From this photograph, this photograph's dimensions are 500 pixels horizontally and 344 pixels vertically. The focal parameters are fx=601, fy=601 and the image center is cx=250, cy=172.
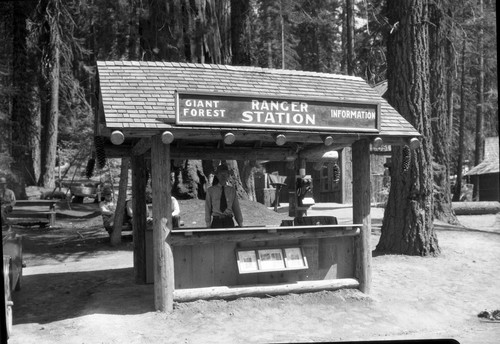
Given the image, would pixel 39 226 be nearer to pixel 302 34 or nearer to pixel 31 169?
pixel 31 169

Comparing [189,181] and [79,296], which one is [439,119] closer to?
[189,181]

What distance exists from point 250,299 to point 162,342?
6.30 ft

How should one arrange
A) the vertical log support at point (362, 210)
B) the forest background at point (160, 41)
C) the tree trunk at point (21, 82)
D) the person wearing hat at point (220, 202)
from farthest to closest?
the tree trunk at point (21, 82), the forest background at point (160, 41), the person wearing hat at point (220, 202), the vertical log support at point (362, 210)

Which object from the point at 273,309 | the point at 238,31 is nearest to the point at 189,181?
the point at 238,31

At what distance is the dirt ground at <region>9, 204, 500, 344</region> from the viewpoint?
7.78 m

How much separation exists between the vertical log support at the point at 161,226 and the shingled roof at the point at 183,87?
1.66 ft

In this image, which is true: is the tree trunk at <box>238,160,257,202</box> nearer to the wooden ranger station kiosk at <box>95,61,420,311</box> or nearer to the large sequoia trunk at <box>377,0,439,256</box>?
the large sequoia trunk at <box>377,0,439,256</box>

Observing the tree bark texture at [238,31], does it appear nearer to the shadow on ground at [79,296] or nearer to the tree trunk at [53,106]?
the tree trunk at [53,106]

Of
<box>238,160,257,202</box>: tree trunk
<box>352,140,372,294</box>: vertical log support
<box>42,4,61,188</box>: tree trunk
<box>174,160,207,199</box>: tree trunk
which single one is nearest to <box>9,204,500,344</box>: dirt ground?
<box>352,140,372,294</box>: vertical log support

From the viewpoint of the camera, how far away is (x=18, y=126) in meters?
21.9

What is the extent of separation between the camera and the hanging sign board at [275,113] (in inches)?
328

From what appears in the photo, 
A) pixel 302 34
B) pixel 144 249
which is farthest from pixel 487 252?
pixel 302 34

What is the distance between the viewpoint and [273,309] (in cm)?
878

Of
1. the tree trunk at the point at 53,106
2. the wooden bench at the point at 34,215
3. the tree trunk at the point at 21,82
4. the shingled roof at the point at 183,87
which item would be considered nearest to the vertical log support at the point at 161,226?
the shingled roof at the point at 183,87
